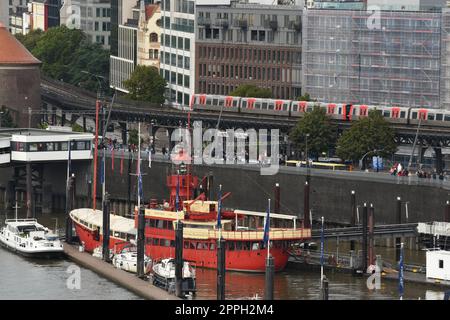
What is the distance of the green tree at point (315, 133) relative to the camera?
6053 inches

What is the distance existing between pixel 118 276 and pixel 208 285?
4.15 meters

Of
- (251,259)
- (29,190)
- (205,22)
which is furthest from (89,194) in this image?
(205,22)

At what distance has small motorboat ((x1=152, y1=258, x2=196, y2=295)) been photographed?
104812 millimetres

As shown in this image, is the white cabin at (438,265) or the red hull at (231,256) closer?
the white cabin at (438,265)

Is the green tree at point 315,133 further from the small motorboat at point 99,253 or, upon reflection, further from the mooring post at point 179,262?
the mooring post at point 179,262

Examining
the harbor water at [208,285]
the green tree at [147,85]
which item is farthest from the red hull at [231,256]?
the green tree at [147,85]

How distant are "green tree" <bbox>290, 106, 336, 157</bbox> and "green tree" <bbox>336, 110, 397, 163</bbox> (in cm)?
379

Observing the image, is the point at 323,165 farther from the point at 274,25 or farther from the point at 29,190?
the point at 274,25

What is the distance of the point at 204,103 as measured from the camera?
170250 mm

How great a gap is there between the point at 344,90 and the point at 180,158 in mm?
40292

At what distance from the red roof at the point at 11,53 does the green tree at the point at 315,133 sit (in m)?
26.6

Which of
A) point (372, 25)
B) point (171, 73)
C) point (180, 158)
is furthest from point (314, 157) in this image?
point (171, 73)

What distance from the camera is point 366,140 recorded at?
148m

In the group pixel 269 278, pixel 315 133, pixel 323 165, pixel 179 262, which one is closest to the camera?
pixel 269 278
